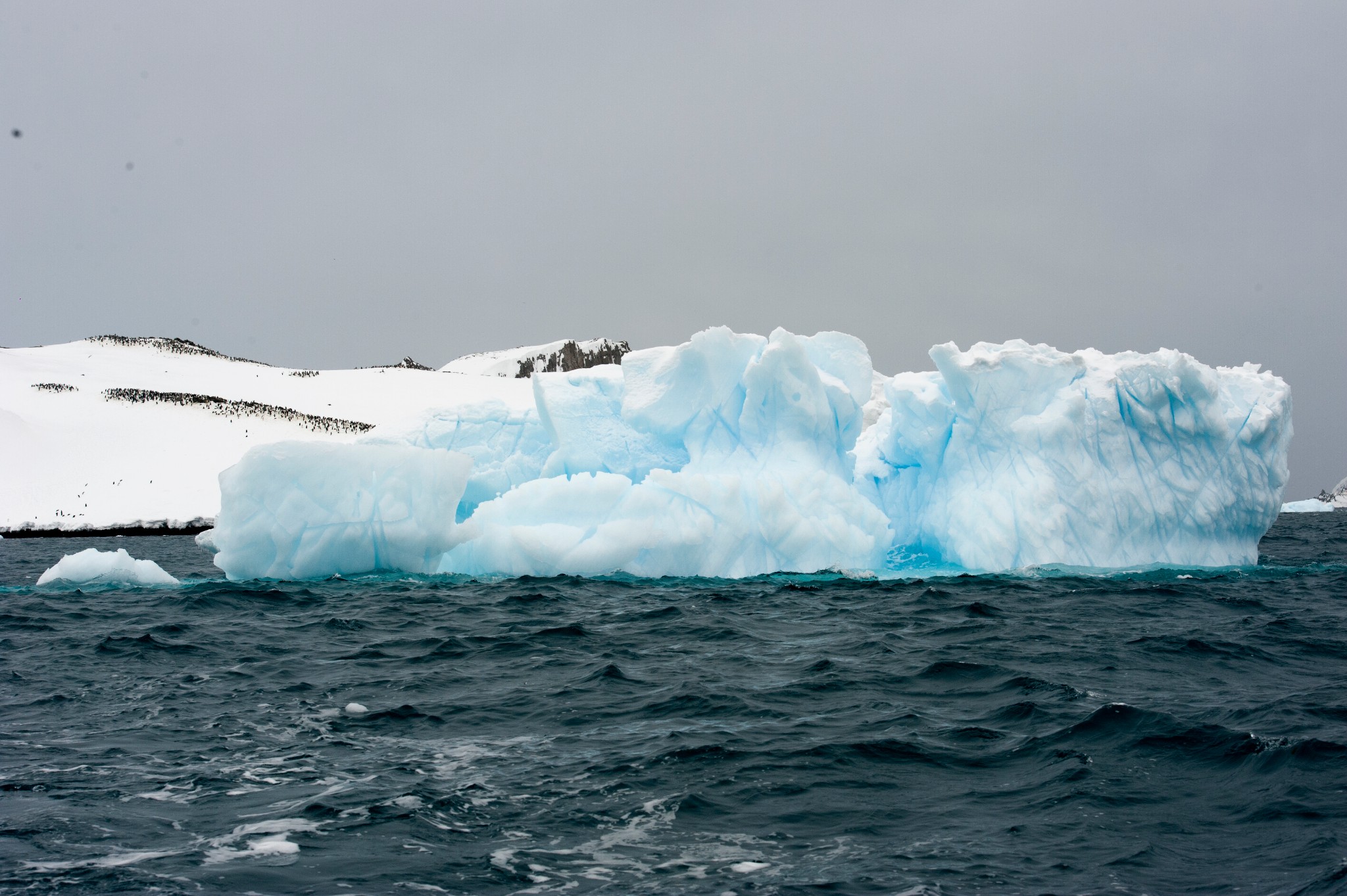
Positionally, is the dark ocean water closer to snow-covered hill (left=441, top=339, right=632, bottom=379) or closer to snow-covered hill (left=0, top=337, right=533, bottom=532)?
snow-covered hill (left=0, top=337, right=533, bottom=532)

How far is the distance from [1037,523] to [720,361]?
5.45m

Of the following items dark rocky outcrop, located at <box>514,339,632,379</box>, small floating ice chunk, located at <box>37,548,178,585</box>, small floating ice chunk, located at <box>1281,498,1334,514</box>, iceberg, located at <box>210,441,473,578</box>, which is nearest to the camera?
iceberg, located at <box>210,441,473,578</box>

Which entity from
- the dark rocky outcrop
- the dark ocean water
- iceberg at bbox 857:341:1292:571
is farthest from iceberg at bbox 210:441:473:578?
the dark rocky outcrop

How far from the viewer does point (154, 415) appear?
41812 mm

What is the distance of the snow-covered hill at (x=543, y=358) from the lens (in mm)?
67188

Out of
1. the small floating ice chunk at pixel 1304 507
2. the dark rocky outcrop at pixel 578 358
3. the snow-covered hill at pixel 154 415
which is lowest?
the small floating ice chunk at pixel 1304 507

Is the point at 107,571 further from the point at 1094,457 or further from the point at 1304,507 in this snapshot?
the point at 1304,507

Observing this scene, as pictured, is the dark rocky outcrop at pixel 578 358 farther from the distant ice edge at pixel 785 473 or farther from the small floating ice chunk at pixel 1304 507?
the distant ice edge at pixel 785 473

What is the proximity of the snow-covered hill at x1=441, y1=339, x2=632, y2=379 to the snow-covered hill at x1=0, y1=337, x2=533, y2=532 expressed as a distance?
25.2 ft

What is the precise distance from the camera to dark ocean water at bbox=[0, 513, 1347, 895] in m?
4.41

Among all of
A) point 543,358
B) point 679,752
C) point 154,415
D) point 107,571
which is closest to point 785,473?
point 679,752

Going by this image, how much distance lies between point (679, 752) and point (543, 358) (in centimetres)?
7269

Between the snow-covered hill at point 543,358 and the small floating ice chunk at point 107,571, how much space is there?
44.5m

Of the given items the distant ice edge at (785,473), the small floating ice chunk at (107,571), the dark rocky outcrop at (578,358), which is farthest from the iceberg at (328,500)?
the dark rocky outcrop at (578,358)
